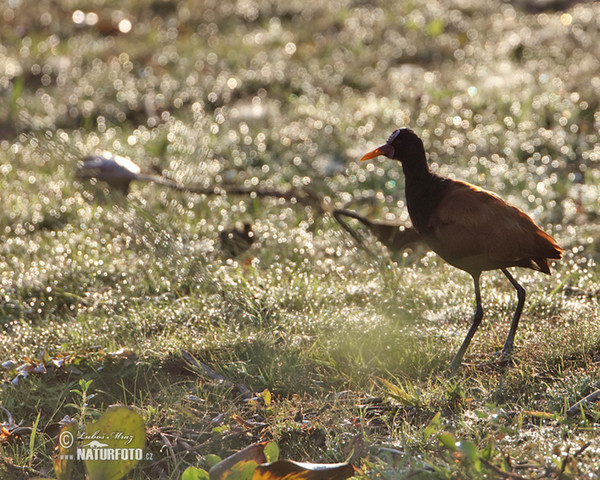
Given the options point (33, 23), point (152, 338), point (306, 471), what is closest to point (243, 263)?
point (152, 338)

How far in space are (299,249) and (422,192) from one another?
1.15m

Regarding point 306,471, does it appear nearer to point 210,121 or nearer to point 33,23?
point 210,121

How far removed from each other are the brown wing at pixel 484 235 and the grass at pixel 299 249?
1.22 ft

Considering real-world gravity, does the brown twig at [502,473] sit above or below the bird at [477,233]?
below

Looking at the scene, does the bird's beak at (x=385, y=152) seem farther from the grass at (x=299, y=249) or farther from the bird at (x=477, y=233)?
the grass at (x=299, y=249)

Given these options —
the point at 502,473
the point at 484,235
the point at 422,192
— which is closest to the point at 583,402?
the point at 502,473

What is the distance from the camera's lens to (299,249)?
442 cm

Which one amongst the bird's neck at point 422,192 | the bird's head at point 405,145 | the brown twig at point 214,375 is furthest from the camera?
the bird's head at point 405,145

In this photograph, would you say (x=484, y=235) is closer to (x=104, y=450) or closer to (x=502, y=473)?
(x=502, y=473)

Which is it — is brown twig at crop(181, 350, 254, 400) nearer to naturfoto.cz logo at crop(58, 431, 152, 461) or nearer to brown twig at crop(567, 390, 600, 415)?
naturfoto.cz logo at crop(58, 431, 152, 461)
